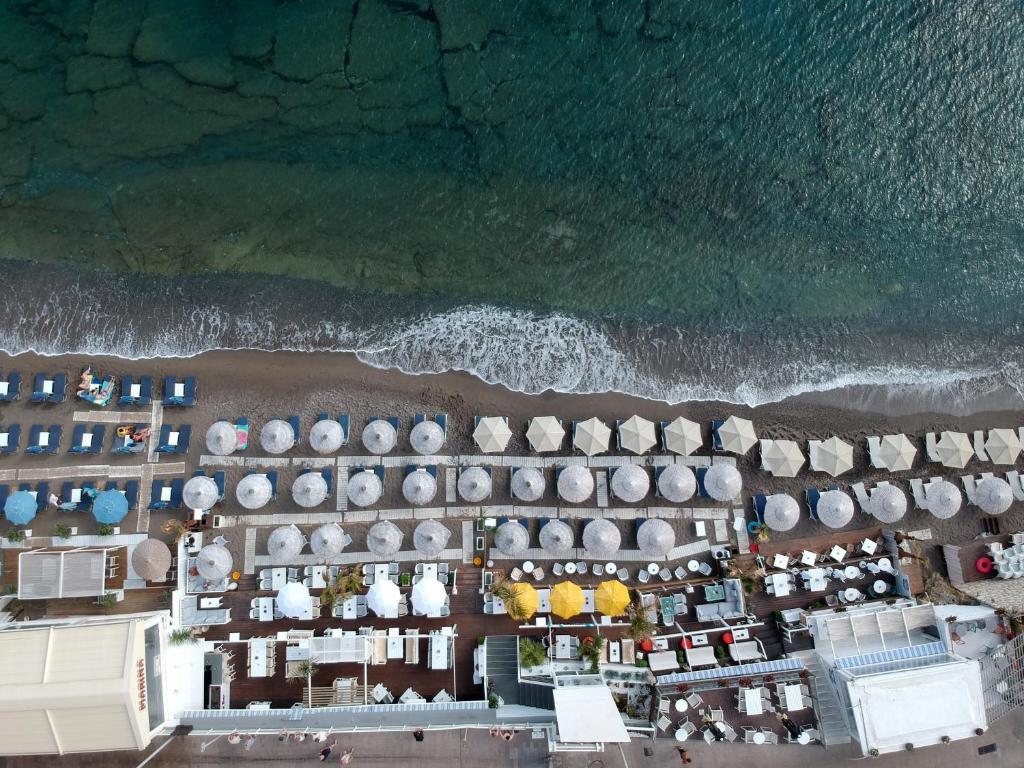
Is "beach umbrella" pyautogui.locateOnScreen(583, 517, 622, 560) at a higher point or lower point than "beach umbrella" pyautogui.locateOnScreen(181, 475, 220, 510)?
lower

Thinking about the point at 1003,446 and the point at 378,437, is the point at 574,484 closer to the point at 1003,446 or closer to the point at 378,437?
the point at 378,437

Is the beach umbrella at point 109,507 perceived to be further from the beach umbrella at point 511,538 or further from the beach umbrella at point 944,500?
the beach umbrella at point 944,500

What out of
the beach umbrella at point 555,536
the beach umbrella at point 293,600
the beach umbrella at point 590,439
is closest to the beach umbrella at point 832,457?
the beach umbrella at point 590,439

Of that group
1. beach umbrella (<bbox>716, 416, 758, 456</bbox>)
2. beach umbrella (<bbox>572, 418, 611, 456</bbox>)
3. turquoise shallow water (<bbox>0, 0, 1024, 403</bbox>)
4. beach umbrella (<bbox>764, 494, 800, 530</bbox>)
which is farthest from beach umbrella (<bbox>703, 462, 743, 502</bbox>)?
beach umbrella (<bbox>572, 418, 611, 456</bbox>)

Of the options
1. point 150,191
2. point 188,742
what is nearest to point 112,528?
point 188,742

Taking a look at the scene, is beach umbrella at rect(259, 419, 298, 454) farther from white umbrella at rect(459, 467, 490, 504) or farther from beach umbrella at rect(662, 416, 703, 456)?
beach umbrella at rect(662, 416, 703, 456)
